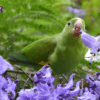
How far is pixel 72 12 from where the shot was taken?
663 mm

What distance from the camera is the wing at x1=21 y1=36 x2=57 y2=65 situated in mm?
403

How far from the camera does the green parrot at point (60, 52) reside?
0.36 m

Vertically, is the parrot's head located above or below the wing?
above

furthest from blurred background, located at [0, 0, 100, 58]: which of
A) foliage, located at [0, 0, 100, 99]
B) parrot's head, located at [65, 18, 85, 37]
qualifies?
parrot's head, located at [65, 18, 85, 37]

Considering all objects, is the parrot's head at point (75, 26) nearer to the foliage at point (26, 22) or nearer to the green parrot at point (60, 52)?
the green parrot at point (60, 52)

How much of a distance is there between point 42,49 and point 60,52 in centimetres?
6

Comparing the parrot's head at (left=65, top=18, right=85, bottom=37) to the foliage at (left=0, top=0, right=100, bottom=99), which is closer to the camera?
the parrot's head at (left=65, top=18, right=85, bottom=37)

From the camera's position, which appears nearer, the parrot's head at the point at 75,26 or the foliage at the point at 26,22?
the parrot's head at the point at 75,26

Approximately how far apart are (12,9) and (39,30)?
128 millimetres

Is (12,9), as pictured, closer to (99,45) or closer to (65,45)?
(65,45)

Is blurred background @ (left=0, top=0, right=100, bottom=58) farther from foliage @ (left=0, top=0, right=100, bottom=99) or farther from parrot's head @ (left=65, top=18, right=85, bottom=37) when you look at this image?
parrot's head @ (left=65, top=18, right=85, bottom=37)

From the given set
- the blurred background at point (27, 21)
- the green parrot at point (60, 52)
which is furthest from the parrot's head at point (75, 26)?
the blurred background at point (27, 21)

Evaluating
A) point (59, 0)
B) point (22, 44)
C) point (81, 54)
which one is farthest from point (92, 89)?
point (59, 0)

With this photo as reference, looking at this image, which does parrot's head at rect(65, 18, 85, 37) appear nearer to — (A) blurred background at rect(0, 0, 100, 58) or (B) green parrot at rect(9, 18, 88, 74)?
(B) green parrot at rect(9, 18, 88, 74)
